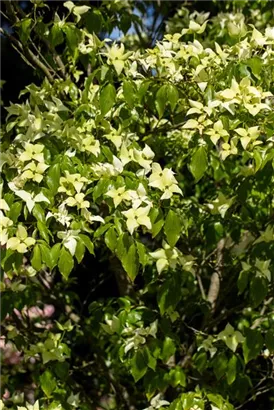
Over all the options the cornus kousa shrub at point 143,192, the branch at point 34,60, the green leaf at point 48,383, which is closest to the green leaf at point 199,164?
the cornus kousa shrub at point 143,192

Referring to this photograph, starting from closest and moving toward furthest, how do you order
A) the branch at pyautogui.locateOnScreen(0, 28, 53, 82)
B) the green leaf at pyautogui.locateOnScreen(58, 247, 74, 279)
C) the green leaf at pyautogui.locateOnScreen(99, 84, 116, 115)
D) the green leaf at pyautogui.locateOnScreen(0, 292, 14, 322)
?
the green leaf at pyautogui.locateOnScreen(58, 247, 74, 279)
the green leaf at pyautogui.locateOnScreen(99, 84, 116, 115)
the green leaf at pyautogui.locateOnScreen(0, 292, 14, 322)
the branch at pyautogui.locateOnScreen(0, 28, 53, 82)

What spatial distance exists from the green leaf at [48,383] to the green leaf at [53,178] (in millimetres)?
677

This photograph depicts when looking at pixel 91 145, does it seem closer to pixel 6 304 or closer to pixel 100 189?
pixel 100 189

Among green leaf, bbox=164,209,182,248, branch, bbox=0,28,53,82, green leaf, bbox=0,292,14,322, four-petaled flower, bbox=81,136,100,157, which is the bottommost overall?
green leaf, bbox=0,292,14,322

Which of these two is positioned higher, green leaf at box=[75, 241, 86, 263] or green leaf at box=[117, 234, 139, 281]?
green leaf at box=[75, 241, 86, 263]

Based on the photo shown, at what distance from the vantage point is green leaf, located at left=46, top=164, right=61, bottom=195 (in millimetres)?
1506

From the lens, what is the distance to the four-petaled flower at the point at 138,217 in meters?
1.46

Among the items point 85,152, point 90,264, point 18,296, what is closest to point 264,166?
point 85,152

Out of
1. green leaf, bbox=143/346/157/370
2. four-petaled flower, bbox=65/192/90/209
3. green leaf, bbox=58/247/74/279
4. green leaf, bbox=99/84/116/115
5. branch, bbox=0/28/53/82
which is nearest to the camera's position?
green leaf, bbox=58/247/74/279

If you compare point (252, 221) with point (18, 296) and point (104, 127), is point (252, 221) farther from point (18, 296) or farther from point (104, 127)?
point (18, 296)

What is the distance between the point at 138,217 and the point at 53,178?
0.71ft

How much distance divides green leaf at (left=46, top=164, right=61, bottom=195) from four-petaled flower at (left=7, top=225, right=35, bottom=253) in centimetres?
12

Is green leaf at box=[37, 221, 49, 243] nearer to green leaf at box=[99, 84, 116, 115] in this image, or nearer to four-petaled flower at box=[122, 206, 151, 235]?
four-petaled flower at box=[122, 206, 151, 235]

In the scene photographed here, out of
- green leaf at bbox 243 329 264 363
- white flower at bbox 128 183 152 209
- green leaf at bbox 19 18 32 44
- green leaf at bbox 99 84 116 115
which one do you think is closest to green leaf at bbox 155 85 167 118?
green leaf at bbox 99 84 116 115
